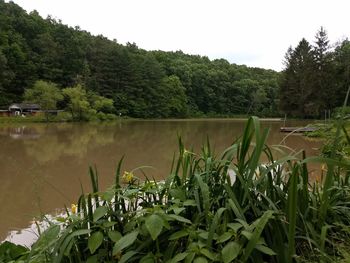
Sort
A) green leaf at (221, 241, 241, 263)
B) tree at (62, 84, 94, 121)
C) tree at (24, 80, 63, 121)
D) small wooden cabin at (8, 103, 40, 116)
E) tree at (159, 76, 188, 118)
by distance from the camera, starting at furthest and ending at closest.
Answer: tree at (159, 76, 188, 118) < small wooden cabin at (8, 103, 40, 116) < tree at (62, 84, 94, 121) < tree at (24, 80, 63, 121) < green leaf at (221, 241, 241, 263)

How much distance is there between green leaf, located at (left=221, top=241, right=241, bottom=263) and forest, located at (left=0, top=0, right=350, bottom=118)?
3037 centimetres

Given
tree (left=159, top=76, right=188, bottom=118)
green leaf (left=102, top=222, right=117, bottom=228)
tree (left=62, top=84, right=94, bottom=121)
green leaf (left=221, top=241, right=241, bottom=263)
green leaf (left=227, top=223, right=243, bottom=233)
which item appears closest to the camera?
green leaf (left=221, top=241, right=241, bottom=263)

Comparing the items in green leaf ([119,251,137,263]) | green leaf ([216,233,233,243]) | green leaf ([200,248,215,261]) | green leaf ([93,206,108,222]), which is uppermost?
green leaf ([93,206,108,222])

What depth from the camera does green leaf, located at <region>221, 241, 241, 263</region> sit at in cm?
114

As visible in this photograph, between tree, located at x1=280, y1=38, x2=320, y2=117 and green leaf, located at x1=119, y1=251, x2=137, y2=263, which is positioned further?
tree, located at x1=280, y1=38, x2=320, y2=117

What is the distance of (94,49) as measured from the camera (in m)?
49.2

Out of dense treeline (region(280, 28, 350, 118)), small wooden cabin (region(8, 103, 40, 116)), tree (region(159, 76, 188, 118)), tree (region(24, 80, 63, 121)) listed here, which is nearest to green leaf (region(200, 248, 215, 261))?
dense treeline (region(280, 28, 350, 118))

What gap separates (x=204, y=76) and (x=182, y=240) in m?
58.3

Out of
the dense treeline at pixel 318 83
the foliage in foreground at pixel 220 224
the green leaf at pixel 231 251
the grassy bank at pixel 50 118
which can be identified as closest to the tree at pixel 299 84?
the dense treeline at pixel 318 83

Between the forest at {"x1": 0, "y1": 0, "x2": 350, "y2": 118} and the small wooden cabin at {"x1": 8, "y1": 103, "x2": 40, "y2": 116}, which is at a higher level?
the forest at {"x1": 0, "y1": 0, "x2": 350, "y2": 118}

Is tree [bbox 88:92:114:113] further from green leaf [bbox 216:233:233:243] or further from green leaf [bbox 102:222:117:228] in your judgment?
green leaf [bbox 216:233:233:243]

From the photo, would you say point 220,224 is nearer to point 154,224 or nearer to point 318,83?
point 154,224

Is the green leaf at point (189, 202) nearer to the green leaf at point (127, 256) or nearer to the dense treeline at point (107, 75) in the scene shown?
the green leaf at point (127, 256)

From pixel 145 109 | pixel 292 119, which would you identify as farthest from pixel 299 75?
pixel 145 109
